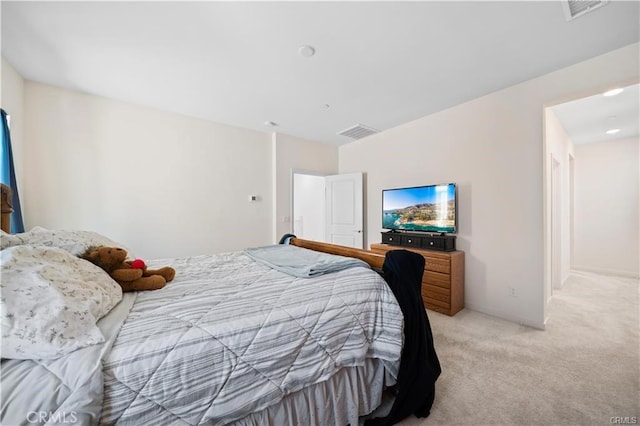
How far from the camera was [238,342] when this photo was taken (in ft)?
3.24

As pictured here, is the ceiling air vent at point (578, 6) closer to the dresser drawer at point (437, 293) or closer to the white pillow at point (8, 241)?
the dresser drawer at point (437, 293)

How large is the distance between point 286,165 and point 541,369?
13.1 ft

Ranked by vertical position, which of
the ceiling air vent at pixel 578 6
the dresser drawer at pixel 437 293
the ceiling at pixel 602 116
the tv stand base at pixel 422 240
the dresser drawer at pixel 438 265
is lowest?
the dresser drawer at pixel 437 293

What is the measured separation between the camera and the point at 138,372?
81 centimetres

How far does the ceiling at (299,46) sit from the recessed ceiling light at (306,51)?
4cm

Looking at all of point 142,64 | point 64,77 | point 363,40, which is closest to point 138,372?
point 363,40

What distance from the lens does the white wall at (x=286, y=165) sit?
4238mm

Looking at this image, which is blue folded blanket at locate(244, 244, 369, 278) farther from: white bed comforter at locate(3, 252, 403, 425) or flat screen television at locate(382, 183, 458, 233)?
flat screen television at locate(382, 183, 458, 233)

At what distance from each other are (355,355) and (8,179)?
3288 mm

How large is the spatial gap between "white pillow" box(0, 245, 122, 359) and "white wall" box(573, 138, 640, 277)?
277 inches

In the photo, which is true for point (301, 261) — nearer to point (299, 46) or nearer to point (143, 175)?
point (299, 46)

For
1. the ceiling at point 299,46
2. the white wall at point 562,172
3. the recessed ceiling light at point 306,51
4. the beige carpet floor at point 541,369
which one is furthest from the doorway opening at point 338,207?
the white wall at point 562,172

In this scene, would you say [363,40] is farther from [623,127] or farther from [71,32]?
[623,127]

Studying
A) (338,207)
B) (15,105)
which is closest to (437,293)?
(338,207)
